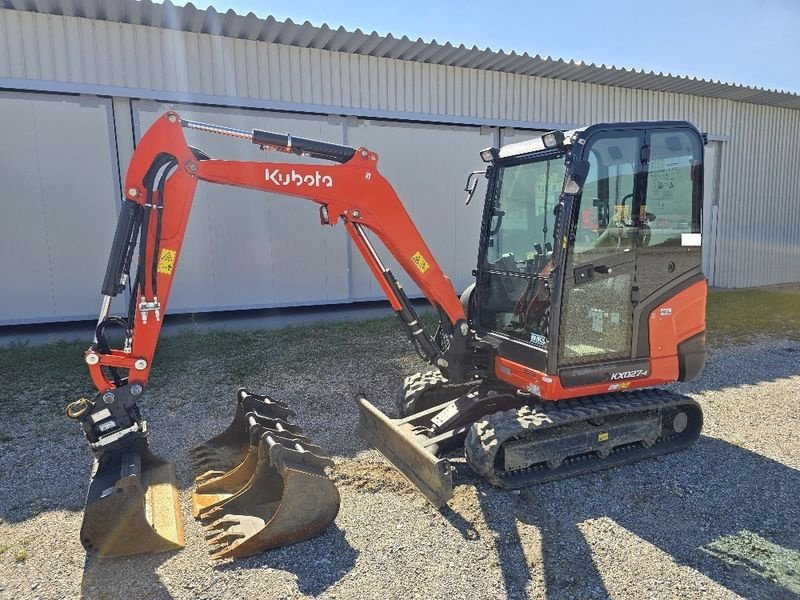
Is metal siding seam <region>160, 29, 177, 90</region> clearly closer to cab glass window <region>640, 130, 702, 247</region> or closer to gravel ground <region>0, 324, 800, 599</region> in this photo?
gravel ground <region>0, 324, 800, 599</region>

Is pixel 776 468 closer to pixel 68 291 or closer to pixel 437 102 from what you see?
pixel 437 102

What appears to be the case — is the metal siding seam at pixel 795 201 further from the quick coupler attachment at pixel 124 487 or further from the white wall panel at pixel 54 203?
the quick coupler attachment at pixel 124 487

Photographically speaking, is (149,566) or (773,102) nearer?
(149,566)

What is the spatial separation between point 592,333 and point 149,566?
347 cm

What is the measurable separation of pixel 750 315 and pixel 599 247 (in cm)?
856

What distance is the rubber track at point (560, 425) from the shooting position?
4.02 metres

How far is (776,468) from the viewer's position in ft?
15.0

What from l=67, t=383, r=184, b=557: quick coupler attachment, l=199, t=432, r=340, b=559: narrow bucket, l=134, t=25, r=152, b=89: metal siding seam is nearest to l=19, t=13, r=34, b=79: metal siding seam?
l=134, t=25, r=152, b=89: metal siding seam

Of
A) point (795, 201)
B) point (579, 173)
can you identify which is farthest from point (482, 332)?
point (795, 201)

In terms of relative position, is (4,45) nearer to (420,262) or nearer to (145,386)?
(145,386)

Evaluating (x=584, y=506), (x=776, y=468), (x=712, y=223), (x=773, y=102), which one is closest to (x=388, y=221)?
(x=584, y=506)

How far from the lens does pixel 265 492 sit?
3783mm

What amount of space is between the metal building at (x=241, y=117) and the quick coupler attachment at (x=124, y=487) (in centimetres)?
600

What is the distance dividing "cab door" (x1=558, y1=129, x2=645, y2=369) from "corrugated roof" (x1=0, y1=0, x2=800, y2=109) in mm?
6116
